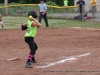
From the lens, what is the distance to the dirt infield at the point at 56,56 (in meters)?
8.70

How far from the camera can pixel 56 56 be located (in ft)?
35.4

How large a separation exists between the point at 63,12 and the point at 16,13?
4.95m

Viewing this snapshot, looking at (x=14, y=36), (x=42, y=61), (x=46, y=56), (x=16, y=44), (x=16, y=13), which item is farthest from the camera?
(x=16, y=13)

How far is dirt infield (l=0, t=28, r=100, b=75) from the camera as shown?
8703 mm

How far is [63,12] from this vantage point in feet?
96.5

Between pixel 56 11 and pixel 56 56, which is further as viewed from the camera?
pixel 56 11

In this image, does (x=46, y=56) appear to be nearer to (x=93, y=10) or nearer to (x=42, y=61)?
(x=42, y=61)

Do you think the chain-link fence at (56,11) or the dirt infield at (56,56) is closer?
the dirt infield at (56,56)

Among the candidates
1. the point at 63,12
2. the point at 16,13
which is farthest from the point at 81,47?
the point at 16,13

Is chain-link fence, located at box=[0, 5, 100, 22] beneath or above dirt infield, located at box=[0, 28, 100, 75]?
above

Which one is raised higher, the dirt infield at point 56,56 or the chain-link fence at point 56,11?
the chain-link fence at point 56,11

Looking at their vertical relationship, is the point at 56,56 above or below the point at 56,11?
below

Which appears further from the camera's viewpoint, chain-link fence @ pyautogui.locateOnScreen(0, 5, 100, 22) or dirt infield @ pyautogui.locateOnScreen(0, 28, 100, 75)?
chain-link fence @ pyautogui.locateOnScreen(0, 5, 100, 22)

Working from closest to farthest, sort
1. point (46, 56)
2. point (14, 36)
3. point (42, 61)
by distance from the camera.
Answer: point (42, 61), point (46, 56), point (14, 36)
